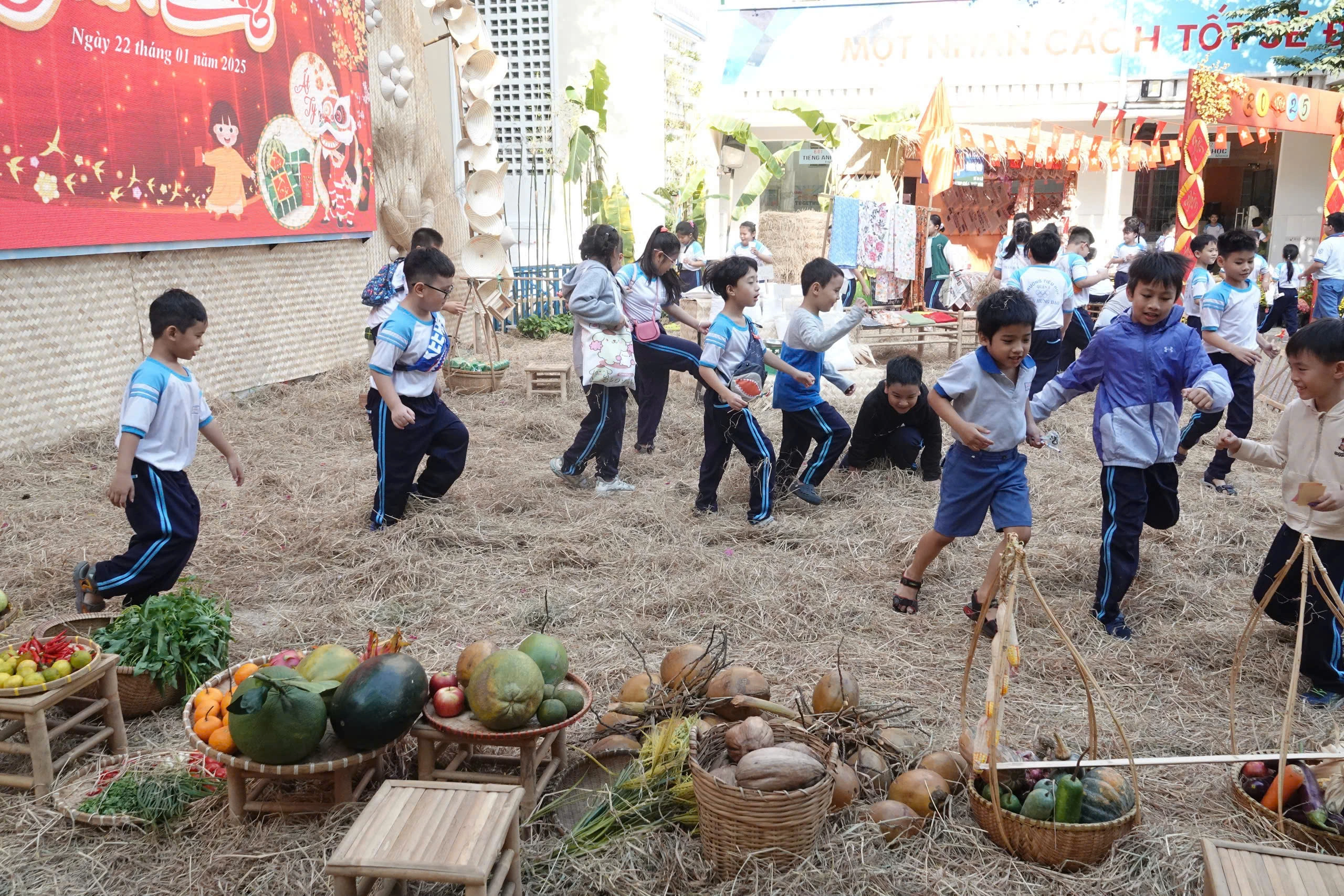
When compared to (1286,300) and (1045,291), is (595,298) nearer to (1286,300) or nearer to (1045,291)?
(1045,291)

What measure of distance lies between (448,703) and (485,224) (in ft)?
27.4

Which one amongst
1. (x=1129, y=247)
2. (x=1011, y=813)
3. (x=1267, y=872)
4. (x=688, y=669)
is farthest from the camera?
(x=1129, y=247)

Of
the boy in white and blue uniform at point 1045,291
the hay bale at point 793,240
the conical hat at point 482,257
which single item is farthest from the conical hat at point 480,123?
the boy in white and blue uniform at point 1045,291

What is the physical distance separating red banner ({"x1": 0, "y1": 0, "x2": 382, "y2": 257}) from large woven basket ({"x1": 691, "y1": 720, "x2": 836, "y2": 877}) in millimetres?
6770

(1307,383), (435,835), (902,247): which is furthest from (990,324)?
(902,247)

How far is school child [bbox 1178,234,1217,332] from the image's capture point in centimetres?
764

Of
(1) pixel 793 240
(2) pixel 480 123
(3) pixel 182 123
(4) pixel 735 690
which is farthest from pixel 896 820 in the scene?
(1) pixel 793 240

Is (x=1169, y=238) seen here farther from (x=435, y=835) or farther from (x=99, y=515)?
(x=435, y=835)

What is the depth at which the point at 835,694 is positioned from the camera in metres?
3.17

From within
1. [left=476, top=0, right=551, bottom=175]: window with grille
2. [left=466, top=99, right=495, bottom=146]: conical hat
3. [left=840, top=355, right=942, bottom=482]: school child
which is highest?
[left=476, top=0, right=551, bottom=175]: window with grille

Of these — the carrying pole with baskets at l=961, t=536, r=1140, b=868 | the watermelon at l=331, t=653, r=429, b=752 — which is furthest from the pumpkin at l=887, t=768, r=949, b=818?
the watermelon at l=331, t=653, r=429, b=752

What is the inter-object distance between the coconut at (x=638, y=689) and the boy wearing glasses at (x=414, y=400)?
2.32m

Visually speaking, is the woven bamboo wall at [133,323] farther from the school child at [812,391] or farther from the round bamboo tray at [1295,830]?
the round bamboo tray at [1295,830]

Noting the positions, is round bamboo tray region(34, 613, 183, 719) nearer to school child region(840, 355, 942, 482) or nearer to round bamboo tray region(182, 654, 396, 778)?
round bamboo tray region(182, 654, 396, 778)
